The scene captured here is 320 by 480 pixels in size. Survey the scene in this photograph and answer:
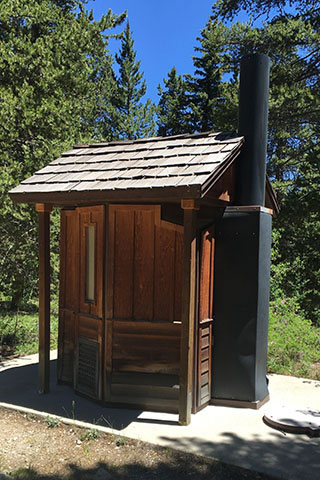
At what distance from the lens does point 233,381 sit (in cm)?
550

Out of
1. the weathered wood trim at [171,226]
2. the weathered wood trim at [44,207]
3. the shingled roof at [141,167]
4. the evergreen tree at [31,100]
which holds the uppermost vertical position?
the evergreen tree at [31,100]

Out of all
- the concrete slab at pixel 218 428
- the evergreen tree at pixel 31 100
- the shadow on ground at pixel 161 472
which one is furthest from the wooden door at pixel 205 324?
the evergreen tree at pixel 31 100

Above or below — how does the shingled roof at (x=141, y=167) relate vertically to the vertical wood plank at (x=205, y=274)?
above

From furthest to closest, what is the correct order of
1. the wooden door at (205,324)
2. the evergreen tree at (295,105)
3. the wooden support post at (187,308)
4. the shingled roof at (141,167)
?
the evergreen tree at (295,105) → the wooden door at (205,324) → the wooden support post at (187,308) → the shingled roof at (141,167)

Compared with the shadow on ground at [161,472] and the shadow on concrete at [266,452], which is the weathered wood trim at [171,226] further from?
the shadow on ground at [161,472]

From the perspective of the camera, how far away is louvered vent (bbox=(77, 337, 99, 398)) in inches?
219

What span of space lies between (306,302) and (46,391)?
9.15 meters

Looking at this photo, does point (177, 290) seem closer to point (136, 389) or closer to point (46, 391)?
point (136, 389)

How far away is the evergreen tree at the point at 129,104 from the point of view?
905 inches

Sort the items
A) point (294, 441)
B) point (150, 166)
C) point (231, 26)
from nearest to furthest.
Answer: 1. point (294, 441)
2. point (150, 166)
3. point (231, 26)

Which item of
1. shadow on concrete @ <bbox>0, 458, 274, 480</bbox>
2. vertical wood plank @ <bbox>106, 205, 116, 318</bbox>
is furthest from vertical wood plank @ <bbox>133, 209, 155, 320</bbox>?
shadow on concrete @ <bbox>0, 458, 274, 480</bbox>

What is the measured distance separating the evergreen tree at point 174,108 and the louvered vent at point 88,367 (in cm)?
1924

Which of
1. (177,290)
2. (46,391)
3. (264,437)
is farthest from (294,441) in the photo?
(46,391)

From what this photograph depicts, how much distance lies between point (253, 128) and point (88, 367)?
3.89 metres
